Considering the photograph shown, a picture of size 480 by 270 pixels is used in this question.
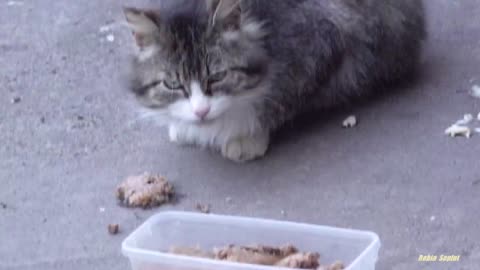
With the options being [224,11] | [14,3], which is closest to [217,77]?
[224,11]

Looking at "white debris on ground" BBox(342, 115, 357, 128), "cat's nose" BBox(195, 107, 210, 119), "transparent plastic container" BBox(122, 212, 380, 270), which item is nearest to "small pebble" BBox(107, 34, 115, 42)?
"white debris on ground" BBox(342, 115, 357, 128)

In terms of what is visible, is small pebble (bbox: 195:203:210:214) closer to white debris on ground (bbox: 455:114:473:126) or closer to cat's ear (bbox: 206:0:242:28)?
cat's ear (bbox: 206:0:242:28)

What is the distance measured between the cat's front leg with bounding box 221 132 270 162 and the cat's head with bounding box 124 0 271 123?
0.20 m

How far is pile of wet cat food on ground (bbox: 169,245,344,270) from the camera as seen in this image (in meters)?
2.48

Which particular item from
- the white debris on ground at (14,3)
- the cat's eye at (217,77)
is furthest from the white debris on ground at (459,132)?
the white debris on ground at (14,3)

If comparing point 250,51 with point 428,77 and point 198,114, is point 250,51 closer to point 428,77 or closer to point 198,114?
point 198,114

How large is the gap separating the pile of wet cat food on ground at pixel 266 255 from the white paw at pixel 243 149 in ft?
2.98

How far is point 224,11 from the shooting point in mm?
3244

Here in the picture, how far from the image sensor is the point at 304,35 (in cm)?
355

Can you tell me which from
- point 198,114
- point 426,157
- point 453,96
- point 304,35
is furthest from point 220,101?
point 453,96

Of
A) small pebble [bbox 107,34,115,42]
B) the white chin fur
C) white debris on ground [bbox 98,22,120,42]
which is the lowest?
the white chin fur

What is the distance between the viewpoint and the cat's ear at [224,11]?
323 centimetres

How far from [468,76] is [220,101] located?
1.18 m

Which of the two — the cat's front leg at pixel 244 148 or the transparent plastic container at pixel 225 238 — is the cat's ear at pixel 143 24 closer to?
the cat's front leg at pixel 244 148
